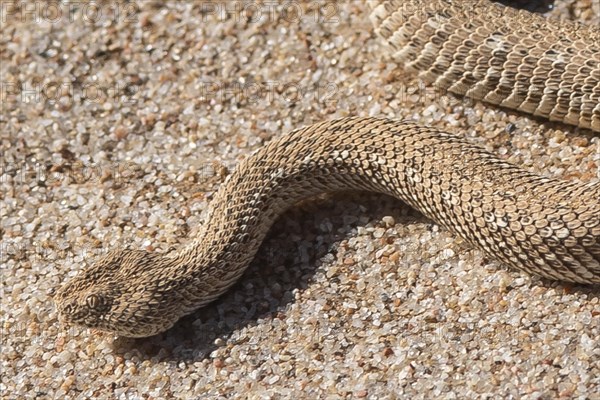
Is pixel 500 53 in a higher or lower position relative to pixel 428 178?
higher

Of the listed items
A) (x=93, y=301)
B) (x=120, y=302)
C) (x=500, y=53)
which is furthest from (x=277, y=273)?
(x=500, y=53)

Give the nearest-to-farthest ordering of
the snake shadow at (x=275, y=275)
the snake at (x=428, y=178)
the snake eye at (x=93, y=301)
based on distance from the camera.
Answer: the snake at (x=428, y=178) < the snake eye at (x=93, y=301) < the snake shadow at (x=275, y=275)

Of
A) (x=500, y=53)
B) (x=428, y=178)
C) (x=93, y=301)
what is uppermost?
(x=500, y=53)

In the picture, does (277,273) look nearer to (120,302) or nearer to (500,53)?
(120,302)

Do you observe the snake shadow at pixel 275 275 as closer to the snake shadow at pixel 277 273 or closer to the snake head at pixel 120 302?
the snake shadow at pixel 277 273

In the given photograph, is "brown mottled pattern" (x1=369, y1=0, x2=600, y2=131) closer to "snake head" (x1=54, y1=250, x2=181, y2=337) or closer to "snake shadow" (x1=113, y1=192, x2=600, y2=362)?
"snake shadow" (x1=113, y1=192, x2=600, y2=362)

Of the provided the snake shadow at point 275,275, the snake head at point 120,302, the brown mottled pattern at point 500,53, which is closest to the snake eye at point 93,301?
the snake head at point 120,302

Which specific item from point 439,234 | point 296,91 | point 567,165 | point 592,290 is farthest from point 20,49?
point 592,290

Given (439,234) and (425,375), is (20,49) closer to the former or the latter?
(439,234)

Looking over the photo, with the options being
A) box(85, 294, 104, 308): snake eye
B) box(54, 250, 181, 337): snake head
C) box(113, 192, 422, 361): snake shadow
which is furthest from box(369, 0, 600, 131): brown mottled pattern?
box(85, 294, 104, 308): snake eye
